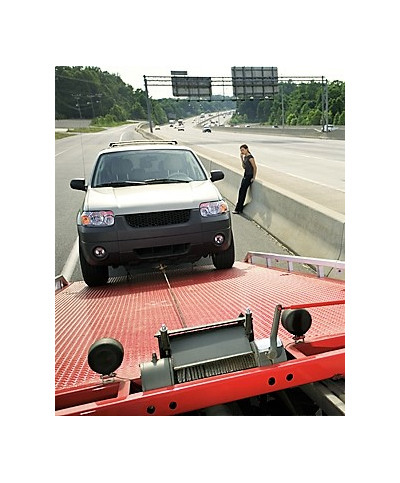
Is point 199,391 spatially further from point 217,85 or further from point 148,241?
point 217,85

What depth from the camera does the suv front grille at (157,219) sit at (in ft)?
10.9

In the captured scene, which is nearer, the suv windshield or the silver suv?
the silver suv

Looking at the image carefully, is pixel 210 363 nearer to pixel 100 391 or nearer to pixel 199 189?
pixel 100 391

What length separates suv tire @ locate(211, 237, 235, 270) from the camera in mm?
3734

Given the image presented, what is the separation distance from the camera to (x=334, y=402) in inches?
60.3

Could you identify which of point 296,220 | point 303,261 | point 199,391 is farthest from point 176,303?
point 296,220

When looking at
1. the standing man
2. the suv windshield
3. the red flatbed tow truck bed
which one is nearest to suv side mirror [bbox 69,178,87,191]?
the suv windshield

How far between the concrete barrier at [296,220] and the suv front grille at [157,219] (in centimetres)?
144

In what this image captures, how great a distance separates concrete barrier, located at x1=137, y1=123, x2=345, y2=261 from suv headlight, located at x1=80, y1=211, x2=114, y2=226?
6.62 feet

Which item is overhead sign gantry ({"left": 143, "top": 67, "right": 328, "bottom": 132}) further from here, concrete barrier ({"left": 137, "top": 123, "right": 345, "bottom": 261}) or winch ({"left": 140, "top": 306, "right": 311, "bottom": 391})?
winch ({"left": 140, "top": 306, "right": 311, "bottom": 391})

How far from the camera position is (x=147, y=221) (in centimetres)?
332

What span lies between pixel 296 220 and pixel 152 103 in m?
2.48
